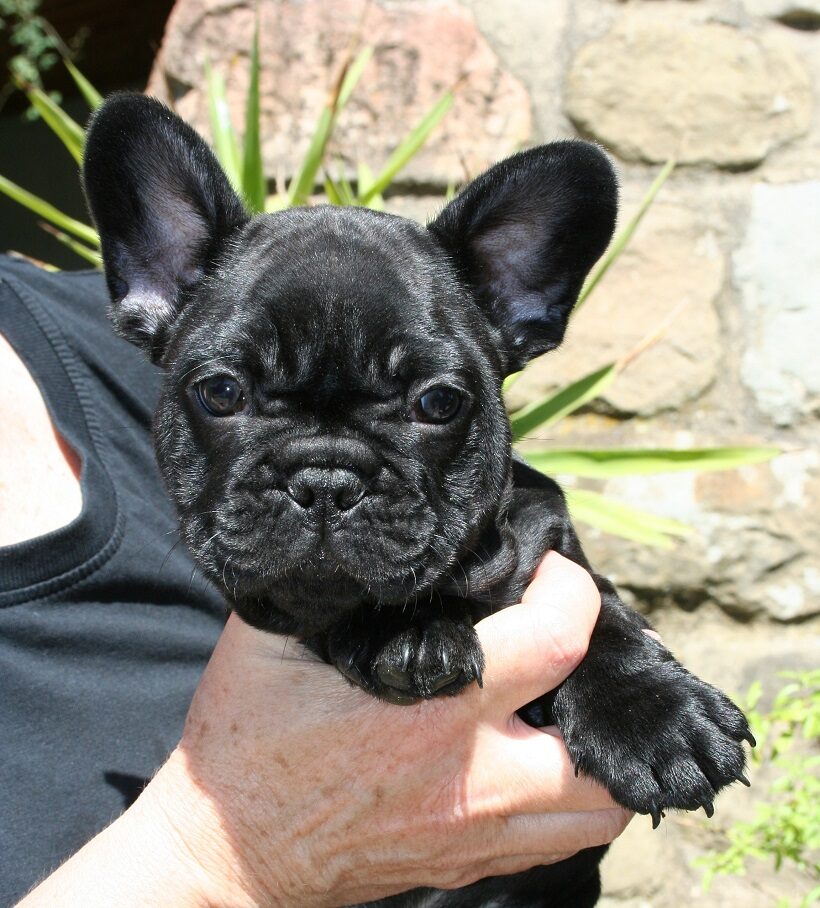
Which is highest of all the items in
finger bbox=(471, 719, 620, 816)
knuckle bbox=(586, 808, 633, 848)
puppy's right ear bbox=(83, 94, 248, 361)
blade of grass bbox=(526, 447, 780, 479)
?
puppy's right ear bbox=(83, 94, 248, 361)

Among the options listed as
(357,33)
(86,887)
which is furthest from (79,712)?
(357,33)

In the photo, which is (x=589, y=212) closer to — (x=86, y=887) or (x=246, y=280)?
(x=246, y=280)

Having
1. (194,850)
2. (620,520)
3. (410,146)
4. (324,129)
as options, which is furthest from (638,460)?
(194,850)

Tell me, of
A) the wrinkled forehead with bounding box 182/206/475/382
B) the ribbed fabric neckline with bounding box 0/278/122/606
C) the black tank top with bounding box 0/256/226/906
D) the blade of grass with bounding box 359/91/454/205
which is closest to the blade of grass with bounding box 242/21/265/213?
the blade of grass with bounding box 359/91/454/205

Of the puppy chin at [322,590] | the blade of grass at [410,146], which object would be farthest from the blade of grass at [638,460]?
the puppy chin at [322,590]

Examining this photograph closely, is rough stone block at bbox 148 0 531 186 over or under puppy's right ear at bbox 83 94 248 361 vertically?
under

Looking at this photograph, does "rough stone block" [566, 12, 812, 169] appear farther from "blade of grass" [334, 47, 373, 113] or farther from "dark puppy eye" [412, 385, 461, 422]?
"dark puppy eye" [412, 385, 461, 422]
